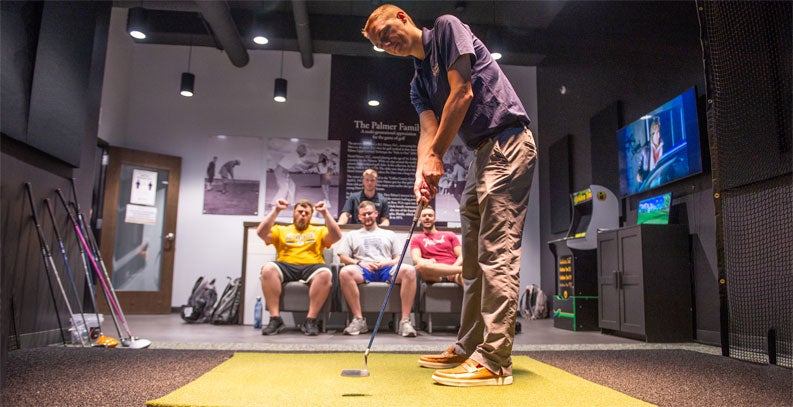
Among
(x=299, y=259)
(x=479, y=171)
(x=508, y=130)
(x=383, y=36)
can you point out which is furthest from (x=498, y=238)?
(x=299, y=259)

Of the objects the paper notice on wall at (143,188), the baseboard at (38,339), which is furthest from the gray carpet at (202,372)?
the paper notice on wall at (143,188)

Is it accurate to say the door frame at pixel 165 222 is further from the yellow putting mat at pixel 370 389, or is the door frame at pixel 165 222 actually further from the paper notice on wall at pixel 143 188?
the yellow putting mat at pixel 370 389

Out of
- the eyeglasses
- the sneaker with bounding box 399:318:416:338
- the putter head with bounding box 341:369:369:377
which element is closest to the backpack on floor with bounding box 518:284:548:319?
the sneaker with bounding box 399:318:416:338

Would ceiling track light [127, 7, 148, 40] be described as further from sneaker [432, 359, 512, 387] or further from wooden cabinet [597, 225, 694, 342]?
sneaker [432, 359, 512, 387]

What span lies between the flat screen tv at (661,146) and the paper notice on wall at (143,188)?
Answer: 5975mm

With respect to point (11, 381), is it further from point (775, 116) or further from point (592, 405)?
point (775, 116)

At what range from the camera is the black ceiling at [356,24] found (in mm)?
6477

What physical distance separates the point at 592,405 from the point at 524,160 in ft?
2.93

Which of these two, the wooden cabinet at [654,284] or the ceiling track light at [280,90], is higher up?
the ceiling track light at [280,90]

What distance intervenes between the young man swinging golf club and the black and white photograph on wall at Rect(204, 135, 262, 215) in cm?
570

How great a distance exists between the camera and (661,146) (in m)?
4.60

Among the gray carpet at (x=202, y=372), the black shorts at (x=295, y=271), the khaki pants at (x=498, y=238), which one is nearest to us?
the gray carpet at (x=202, y=372)

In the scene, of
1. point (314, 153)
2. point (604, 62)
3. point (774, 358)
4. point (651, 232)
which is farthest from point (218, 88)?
point (774, 358)

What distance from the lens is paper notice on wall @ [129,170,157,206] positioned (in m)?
6.91
